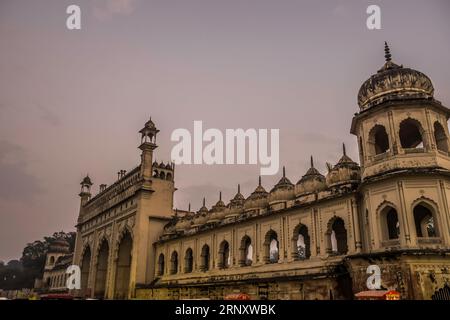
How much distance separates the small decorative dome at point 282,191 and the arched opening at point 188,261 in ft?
37.4

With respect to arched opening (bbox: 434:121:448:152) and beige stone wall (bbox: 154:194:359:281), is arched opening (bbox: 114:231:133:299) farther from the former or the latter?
arched opening (bbox: 434:121:448:152)

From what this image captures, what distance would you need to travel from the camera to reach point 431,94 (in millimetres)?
19859

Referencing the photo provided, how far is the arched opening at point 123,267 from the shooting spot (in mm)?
41062

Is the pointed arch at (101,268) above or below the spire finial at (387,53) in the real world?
Answer: below

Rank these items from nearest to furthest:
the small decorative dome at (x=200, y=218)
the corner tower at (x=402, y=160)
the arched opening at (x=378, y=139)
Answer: the corner tower at (x=402, y=160) < the arched opening at (x=378, y=139) < the small decorative dome at (x=200, y=218)

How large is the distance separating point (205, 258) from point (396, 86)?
20.4 m

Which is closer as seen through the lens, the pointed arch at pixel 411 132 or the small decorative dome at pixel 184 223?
the pointed arch at pixel 411 132

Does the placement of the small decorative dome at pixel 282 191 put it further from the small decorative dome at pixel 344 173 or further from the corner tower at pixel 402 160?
the corner tower at pixel 402 160

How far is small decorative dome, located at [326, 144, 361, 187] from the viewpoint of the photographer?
21.6 metres

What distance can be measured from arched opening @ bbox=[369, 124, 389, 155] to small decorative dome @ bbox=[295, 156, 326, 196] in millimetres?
4031

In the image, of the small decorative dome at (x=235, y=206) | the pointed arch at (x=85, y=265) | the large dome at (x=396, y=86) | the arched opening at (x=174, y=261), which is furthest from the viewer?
the pointed arch at (x=85, y=265)

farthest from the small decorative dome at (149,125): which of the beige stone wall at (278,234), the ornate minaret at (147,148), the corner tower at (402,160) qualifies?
the corner tower at (402,160)

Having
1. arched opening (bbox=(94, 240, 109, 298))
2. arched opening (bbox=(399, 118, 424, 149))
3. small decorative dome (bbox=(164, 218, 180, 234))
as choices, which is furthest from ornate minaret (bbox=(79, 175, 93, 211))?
arched opening (bbox=(399, 118, 424, 149))
